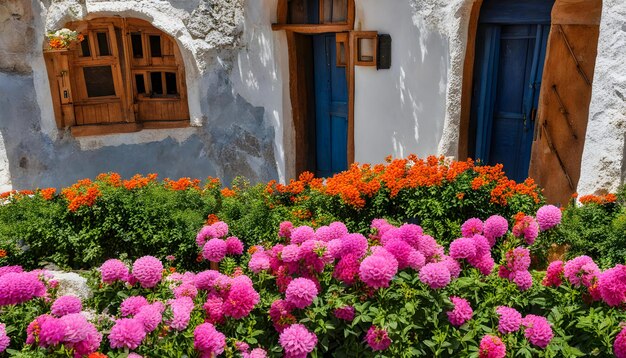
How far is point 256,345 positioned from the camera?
2684mm

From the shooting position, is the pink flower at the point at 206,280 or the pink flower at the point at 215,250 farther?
the pink flower at the point at 215,250

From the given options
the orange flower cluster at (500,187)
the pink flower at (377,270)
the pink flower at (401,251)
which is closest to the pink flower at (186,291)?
the pink flower at (377,270)

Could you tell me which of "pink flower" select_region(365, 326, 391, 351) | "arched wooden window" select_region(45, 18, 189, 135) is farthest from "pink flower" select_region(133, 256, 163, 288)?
"arched wooden window" select_region(45, 18, 189, 135)

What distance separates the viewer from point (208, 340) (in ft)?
7.98

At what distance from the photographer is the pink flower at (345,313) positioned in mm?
2559

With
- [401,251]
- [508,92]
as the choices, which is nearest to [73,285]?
[401,251]

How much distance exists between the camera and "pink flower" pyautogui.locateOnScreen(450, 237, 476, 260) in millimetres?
2711

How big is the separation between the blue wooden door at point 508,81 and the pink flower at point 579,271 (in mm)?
2665

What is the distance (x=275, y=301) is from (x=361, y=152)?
3.71 m

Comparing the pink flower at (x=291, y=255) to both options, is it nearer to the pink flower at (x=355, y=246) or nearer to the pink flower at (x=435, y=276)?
the pink flower at (x=355, y=246)

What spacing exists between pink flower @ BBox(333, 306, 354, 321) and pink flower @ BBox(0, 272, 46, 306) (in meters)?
1.39

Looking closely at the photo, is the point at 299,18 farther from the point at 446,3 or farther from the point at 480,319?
the point at 480,319

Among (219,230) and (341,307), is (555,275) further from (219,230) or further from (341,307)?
(219,230)

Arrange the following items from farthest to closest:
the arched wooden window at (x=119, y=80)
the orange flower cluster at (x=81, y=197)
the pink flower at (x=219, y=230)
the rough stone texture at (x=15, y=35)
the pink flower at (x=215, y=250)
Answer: the arched wooden window at (x=119, y=80), the rough stone texture at (x=15, y=35), the orange flower cluster at (x=81, y=197), the pink flower at (x=219, y=230), the pink flower at (x=215, y=250)
